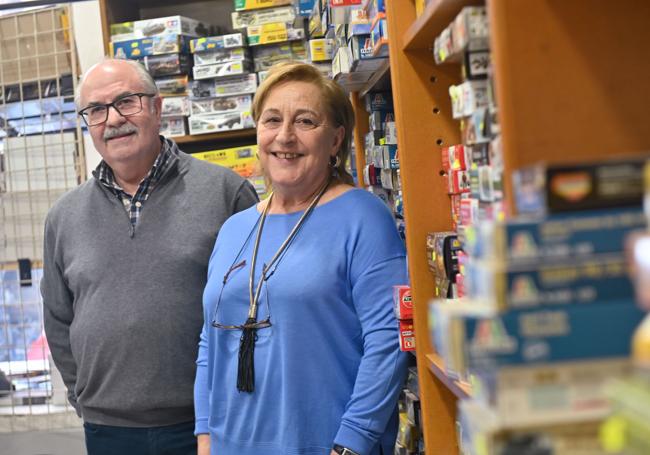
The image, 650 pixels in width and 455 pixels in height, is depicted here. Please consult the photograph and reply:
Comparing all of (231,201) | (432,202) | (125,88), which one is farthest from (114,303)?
(432,202)

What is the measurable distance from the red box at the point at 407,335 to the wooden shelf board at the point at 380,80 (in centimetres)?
73

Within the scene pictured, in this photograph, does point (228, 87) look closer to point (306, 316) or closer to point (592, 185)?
point (306, 316)

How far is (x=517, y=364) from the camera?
747 mm

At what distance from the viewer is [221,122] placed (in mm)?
3664

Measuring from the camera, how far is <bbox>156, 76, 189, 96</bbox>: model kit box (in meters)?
3.72

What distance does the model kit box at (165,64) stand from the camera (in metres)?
3.69

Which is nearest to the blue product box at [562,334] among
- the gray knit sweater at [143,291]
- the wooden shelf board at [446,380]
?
the wooden shelf board at [446,380]

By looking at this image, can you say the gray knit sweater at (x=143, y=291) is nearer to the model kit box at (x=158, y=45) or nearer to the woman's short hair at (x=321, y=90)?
the woman's short hair at (x=321, y=90)

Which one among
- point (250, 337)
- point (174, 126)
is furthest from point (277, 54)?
point (250, 337)

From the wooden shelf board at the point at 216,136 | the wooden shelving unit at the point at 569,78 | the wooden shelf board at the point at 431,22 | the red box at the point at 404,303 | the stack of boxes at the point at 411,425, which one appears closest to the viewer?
the wooden shelving unit at the point at 569,78

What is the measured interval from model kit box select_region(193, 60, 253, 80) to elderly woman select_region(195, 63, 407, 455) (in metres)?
1.62

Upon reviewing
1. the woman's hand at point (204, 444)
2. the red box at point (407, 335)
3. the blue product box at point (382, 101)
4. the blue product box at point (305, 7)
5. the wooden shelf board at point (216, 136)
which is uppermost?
the blue product box at point (305, 7)

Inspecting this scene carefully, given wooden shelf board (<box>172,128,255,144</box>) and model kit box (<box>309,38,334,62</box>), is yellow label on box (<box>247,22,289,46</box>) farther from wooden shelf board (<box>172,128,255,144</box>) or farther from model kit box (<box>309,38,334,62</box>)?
model kit box (<box>309,38,334,62</box>)

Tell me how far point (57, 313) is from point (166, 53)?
149 cm
